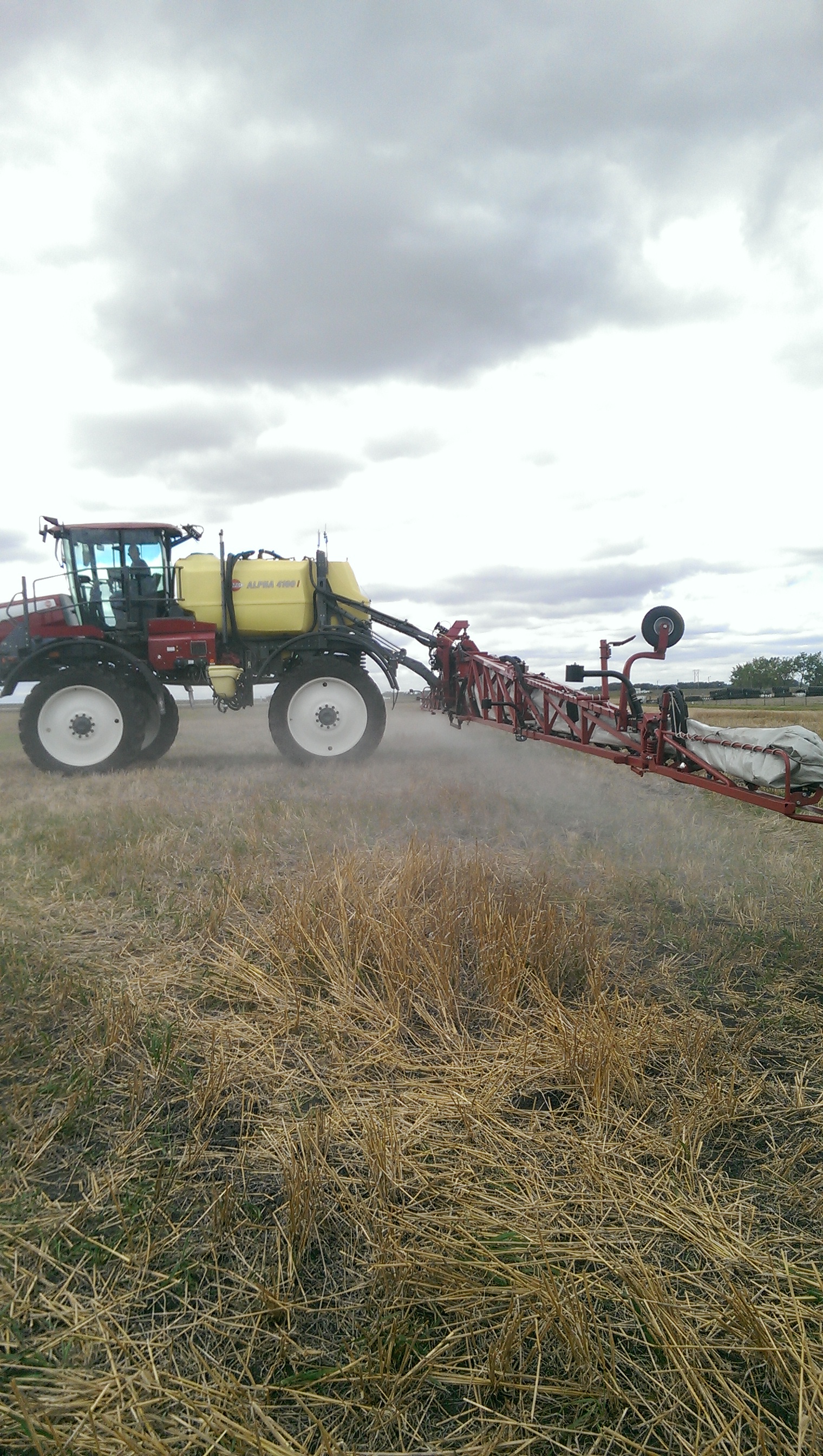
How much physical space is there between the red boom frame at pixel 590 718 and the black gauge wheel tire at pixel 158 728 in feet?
12.1

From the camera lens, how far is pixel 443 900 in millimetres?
3754

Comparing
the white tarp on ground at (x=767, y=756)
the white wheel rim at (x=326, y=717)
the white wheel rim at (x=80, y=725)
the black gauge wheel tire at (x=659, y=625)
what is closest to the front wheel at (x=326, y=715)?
the white wheel rim at (x=326, y=717)

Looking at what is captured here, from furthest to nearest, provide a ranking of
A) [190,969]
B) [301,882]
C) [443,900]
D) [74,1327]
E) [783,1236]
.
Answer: [301,882]
[443,900]
[190,969]
[783,1236]
[74,1327]

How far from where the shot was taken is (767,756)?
3.96 metres

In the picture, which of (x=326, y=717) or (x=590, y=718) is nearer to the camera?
(x=590, y=718)

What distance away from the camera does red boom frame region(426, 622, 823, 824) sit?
4.27 meters

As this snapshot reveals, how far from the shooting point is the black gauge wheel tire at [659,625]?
17.9 ft

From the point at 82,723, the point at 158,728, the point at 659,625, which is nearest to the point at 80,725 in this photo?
the point at 82,723

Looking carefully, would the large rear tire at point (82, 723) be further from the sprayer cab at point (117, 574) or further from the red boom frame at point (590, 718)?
the red boom frame at point (590, 718)

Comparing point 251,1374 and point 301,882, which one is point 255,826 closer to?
point 301,882

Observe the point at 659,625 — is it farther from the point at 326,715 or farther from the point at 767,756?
the point at 326,715

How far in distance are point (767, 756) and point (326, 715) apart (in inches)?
251

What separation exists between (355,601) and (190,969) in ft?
24.7

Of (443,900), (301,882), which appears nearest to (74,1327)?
(443,900)
